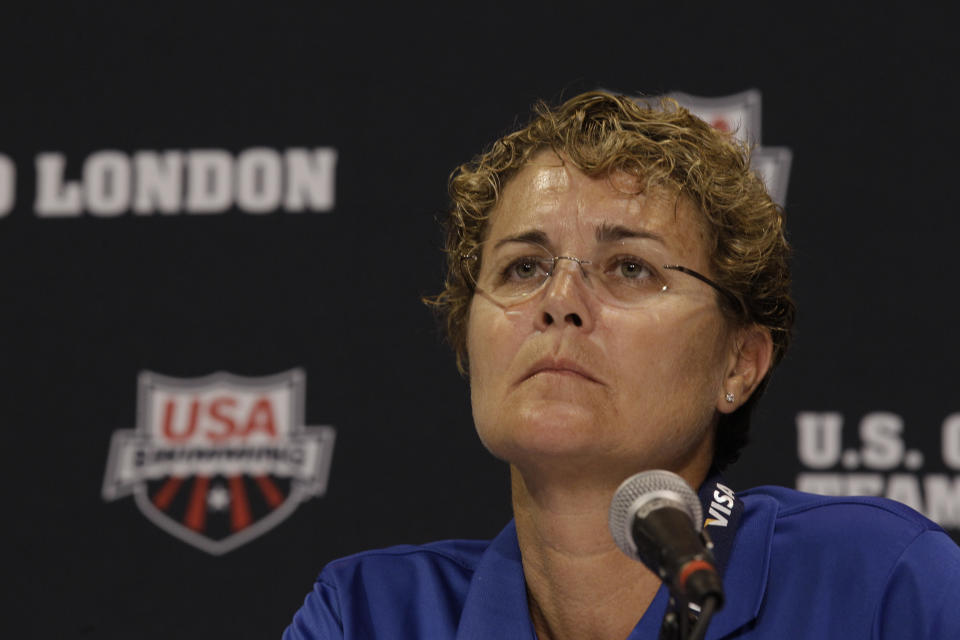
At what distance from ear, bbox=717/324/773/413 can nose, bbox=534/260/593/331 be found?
10.6 inches

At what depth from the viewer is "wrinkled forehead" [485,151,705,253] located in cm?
161

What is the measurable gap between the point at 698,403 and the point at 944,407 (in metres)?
1.11

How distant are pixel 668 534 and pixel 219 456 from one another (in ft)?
6.10

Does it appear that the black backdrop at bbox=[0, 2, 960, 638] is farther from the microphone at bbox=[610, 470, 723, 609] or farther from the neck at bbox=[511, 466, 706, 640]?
the microphone at bbox=[610, 470, 723, 609]

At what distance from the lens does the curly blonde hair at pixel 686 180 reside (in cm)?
166

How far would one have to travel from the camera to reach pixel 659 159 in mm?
1658

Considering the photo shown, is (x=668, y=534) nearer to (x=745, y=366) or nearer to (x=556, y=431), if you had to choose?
(x=556, y=431)

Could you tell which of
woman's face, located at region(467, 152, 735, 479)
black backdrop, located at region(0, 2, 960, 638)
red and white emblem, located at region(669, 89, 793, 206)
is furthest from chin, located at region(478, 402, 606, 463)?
red and white emblem, located at region(669, 89, 793, 206)

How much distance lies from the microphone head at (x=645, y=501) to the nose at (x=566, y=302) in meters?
0.51

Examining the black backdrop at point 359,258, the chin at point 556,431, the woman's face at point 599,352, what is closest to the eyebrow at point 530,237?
the woman's face at point 599,352

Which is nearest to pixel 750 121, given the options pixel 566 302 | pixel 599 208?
pixel 599 208

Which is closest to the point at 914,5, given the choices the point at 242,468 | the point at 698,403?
the point at 698,403

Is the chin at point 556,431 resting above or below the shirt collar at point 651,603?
above

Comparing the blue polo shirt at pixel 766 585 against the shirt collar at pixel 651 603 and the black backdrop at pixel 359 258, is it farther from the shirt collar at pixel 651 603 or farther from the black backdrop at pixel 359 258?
the black backdrop at pixel 359 258
